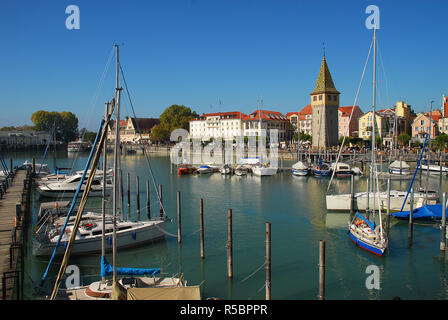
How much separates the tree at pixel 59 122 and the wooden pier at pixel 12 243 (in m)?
125

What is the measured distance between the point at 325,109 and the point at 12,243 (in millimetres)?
74463

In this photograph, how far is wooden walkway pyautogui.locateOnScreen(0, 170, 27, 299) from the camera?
1281 cm

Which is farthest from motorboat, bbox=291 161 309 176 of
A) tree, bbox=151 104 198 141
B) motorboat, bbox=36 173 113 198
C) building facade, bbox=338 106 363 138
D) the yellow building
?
tree, bbox=151 104 198 141

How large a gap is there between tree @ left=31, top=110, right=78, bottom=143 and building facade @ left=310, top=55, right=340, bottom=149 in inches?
4058

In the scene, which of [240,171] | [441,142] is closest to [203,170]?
[240,171]

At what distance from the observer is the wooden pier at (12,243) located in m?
12.8

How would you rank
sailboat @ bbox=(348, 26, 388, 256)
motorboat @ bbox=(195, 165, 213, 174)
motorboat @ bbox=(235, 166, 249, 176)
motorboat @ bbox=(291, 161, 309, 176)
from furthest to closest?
1. motorboat @ bbox=(195, 165, 213, 174)
2. motorboat @ bbox=(235, 166, 249, 176)
3. motorboat @ bbox=(291, 161, 309, 176)
4. sailboat @ bbox=(348, 26, 388, 256)

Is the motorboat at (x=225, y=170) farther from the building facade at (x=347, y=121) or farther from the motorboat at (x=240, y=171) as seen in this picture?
Result: the building facade at (x=347, y=121)

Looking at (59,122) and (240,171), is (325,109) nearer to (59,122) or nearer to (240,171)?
(240,171)

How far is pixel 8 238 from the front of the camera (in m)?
17.9

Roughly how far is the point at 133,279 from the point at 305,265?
8.83m

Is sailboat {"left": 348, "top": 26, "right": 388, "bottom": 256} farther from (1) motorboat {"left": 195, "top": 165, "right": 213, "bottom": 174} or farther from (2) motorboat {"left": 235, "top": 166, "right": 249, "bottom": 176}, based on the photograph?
(1) motorboat {"left": 195, "top": 165, "right": 213, "bottom": 174}

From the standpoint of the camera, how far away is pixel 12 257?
14789mm

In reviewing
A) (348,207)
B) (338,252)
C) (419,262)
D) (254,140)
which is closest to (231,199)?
(348,207)
